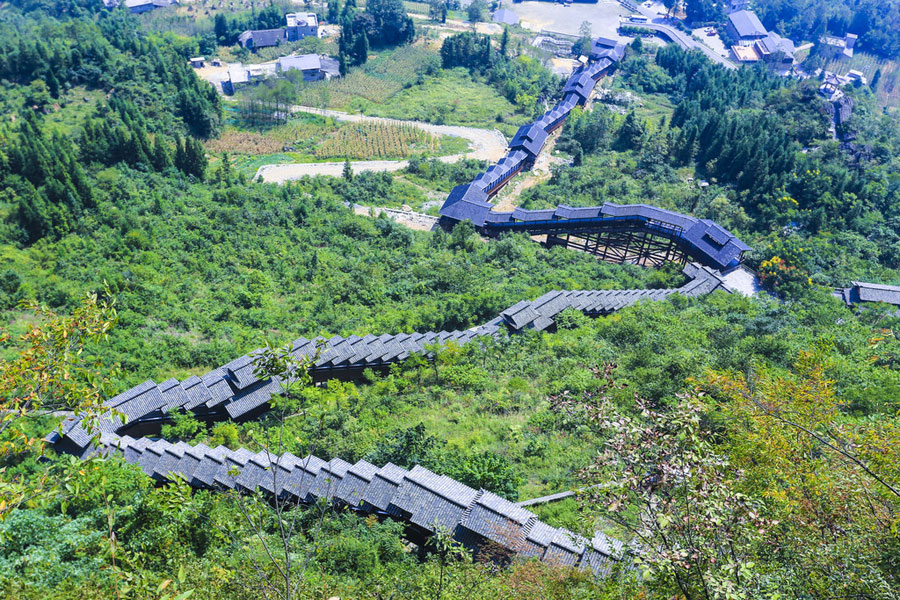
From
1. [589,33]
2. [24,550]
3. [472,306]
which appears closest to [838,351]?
[472,306]

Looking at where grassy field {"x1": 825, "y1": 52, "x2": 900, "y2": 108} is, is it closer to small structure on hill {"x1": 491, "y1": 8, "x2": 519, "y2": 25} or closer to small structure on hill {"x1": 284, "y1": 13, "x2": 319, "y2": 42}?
small structure on hill {"x1": 491, "y1": 8, "x2": 519, "y2": 25}

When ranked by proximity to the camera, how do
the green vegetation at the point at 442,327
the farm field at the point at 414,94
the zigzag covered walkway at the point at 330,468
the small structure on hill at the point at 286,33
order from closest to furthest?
1. the green vegetation at the point at 442,327
2. the zigzag covered walkway at the point at 330,468
3. the farm field at the point at 414,94
4. the small structure on hill at the point at 286,33

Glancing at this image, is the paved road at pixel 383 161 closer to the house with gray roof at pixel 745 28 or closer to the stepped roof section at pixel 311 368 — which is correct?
the stepped roof section at pixel 311 368

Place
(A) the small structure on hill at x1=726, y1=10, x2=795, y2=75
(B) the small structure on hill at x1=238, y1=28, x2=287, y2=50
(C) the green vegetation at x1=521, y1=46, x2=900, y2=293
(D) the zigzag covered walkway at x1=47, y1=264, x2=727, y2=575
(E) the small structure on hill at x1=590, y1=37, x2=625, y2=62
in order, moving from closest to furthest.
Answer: (D) the zigzag covered walkway at x1=47, y1=264, x2=727, y2=575
(C) the green vegetation at x1=521, y1=46, x2=900, y2=293
(E) the small structure on hill at x1=590, y1=37, x2=625, y2=62
(B) the small structure on hill at x1=238, y1=28, x2=287, y2=50
(A) the small structure on hill at x1=726, y1=10, x2=795, y2=75

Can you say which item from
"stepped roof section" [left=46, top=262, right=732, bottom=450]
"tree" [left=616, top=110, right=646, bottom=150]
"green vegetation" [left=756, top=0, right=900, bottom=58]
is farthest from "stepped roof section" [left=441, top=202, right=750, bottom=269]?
"green vegetation" [left=756, top=0, right=900, bottom=58]

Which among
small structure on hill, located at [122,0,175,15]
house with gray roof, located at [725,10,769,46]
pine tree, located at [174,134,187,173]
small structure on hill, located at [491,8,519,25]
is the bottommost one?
pine tree, located at [174,134,187,173]

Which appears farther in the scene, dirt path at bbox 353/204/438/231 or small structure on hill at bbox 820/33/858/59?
small structure on hill at bbox 820/33/858/59

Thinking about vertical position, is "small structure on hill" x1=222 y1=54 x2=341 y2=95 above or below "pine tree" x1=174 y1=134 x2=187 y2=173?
above

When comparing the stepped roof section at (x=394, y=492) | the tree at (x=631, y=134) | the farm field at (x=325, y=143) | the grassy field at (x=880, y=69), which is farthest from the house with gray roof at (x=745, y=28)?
the stepped roof section at (x=394, y=492)

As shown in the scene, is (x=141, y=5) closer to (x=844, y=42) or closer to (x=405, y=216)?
(x=405, y=216)
